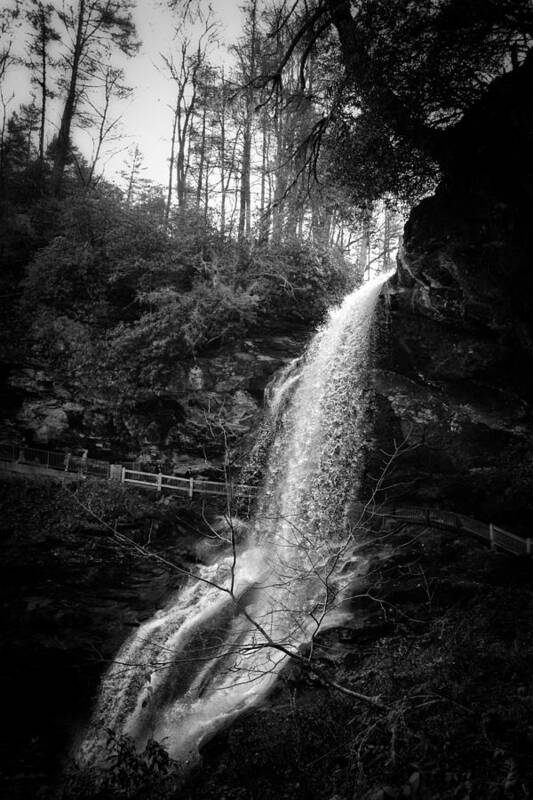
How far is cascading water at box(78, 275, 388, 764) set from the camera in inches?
279

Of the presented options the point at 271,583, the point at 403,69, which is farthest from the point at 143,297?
the point at 271,583

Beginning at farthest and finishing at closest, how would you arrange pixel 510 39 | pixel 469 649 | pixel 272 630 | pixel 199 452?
1. pixel 199 452
2. pixel 272 630
3. pixel 510 39
4. pixel 469 649

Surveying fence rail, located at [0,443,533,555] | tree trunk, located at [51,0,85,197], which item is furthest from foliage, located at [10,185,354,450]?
tree trunk, located at [51,0,85,197]

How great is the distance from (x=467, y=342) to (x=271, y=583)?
7.48 m

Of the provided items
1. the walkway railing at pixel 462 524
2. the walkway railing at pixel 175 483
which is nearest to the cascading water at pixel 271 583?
the walkway railing at pixel 462 524

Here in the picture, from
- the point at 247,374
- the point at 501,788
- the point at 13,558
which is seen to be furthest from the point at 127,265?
the point at 501,788

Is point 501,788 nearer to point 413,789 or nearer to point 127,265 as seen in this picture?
point 413,789

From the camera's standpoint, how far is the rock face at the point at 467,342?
838 centimetres

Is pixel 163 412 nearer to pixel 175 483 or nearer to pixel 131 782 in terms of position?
pixel 175 483

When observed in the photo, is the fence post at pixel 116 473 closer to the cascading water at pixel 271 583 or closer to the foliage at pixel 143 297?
the foliage at pixel 143 297

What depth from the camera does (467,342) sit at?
993 centimetres

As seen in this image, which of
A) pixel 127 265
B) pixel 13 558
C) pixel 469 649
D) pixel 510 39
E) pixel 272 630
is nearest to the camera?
pixel 469 649

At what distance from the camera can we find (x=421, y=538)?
28.5 ft

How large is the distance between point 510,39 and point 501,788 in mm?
10447
